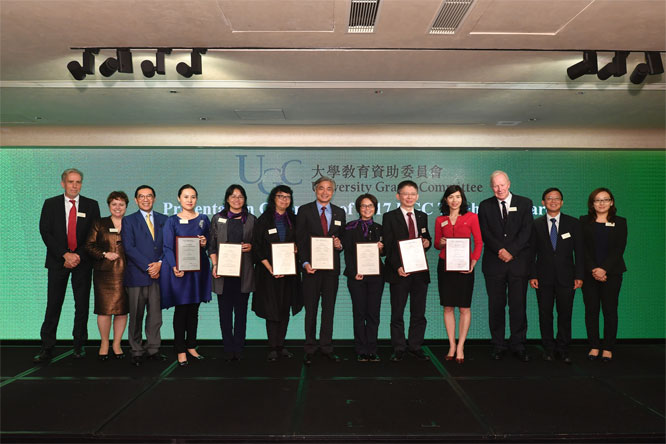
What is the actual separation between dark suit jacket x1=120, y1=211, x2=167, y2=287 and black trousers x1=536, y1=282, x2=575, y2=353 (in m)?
4.07

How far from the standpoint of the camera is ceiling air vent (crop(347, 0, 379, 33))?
9.74ft

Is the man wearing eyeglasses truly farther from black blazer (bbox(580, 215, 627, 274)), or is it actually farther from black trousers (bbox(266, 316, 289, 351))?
black blazer (bbox(580, 215, 627, 274))

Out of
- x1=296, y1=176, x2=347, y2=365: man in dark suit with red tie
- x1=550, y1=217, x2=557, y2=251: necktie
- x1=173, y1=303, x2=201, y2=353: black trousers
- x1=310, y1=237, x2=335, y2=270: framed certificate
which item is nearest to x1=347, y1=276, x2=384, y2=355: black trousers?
x1=296, y1=176, x2=347, y2=365: man in dark suit with red tie

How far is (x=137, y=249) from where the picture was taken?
445 centimetres

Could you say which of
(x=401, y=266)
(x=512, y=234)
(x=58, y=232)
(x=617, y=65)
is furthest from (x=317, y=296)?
(x=617, y=65)

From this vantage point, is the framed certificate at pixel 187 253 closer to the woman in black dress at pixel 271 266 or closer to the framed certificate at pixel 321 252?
the woman in black dress at pixel 271 266

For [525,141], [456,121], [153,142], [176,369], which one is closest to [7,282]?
[153,142]

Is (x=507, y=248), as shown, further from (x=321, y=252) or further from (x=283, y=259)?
(x=283, y=259)

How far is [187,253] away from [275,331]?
4.01 ft

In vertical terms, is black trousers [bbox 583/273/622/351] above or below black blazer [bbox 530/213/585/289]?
below

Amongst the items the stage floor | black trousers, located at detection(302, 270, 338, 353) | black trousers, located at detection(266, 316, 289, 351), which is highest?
black trousers, located at detection(302, 270, 338, 353)

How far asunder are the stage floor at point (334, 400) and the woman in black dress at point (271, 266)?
55cm

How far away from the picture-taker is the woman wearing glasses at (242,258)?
14.7ft

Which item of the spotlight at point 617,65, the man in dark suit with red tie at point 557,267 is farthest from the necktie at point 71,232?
the spotlight at point 617,65
